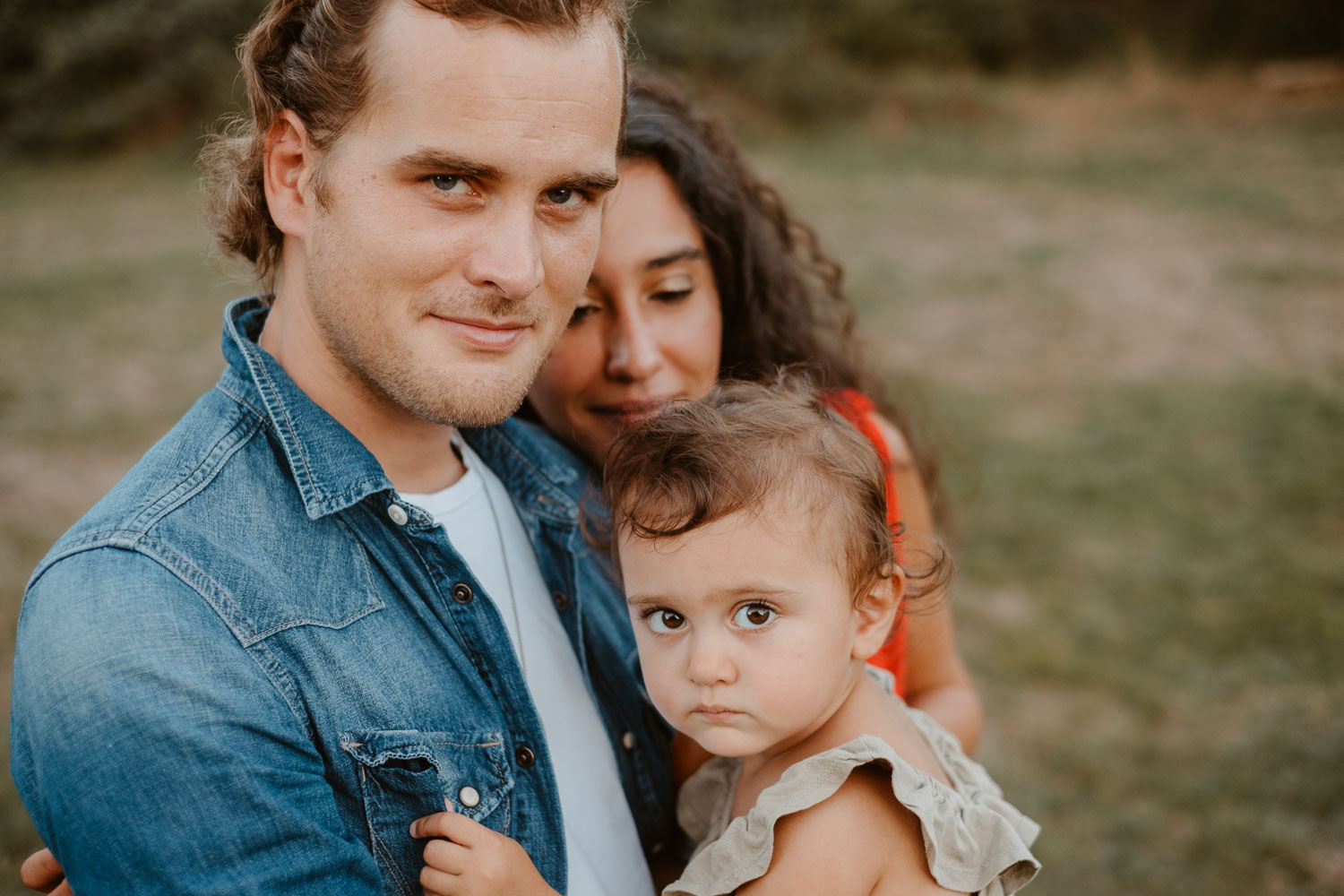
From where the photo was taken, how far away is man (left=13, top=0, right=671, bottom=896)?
135 cm

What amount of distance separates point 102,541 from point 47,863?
0.70 metres

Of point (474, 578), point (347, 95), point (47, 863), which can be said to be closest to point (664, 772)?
point (474, 578)

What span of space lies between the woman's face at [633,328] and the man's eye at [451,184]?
2.02 feet

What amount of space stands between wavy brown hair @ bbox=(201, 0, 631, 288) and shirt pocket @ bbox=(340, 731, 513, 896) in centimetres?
102

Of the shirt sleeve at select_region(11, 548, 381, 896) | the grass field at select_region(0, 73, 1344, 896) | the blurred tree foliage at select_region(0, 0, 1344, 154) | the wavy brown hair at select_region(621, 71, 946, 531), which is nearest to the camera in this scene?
the shirt sleeve at select_region(11, 548, 381, 896)

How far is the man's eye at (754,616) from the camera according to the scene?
1.75 meters

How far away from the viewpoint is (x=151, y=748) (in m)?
1.32

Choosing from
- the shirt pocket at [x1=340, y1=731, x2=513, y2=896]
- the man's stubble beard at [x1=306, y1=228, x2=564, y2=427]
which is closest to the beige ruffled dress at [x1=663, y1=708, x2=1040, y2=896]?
the shirt pocket at [x1=340, y1=731, x2=513, y2=896]

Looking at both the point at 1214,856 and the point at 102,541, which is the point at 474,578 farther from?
the point at 1214,856

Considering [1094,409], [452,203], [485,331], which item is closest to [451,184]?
[452,203]

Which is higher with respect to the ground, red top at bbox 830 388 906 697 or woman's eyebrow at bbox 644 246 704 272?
woman's eyebrow at bbox 644 246 704 272

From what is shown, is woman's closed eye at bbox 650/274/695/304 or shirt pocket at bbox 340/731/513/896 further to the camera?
woman's closed eye at bbox 650/274/695/304

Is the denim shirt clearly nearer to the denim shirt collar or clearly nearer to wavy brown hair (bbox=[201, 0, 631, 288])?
the denim shirt collar

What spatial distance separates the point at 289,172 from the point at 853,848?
1.52 metres
